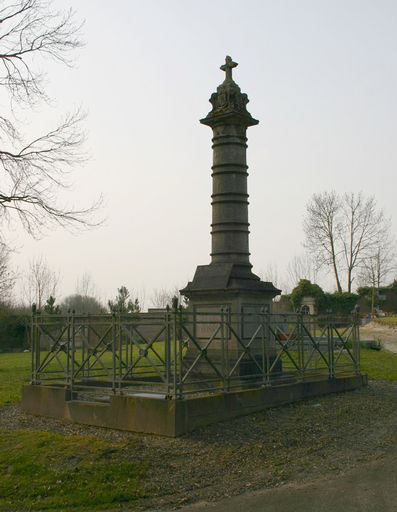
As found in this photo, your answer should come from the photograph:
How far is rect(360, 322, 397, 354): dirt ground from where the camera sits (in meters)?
32.3

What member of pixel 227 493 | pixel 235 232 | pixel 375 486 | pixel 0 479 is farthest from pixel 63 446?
pixel 235 232

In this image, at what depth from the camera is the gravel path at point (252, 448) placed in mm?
6992

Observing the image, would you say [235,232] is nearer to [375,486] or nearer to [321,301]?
[375,486]

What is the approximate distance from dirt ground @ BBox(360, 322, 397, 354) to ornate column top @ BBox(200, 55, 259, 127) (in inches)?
788

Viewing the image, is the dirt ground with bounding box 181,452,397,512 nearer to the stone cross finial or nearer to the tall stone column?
the tall stone column

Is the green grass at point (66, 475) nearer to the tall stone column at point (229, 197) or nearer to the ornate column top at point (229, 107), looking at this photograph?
the tall stone column at point (229, 197)

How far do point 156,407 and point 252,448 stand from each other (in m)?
1.64

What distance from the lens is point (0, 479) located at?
709 cm

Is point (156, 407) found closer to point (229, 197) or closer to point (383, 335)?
point (229, 197)

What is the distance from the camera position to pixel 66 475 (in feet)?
23.3

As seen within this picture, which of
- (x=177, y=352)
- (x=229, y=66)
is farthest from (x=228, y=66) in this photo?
(x=177, y=352)

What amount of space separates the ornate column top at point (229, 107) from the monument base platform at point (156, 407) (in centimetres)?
642

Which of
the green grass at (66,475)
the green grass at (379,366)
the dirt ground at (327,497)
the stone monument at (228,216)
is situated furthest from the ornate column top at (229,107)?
the dirt ground at (327,497)

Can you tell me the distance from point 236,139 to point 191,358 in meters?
5.35
